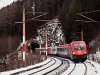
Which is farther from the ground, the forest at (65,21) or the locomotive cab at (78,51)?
the forest at (65,21)

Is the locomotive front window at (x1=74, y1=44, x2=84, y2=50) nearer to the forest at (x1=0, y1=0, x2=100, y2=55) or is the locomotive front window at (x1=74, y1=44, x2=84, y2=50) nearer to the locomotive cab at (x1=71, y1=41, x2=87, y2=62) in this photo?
the locomotive cab at (x1=71, y1=41, x2=87, y2=62)

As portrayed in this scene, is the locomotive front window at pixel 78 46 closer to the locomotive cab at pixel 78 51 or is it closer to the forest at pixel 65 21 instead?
the locomotive cab at pixel 78 51

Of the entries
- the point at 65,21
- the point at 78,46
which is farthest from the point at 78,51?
the point at 65,21

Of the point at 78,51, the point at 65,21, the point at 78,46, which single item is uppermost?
the point at 65,21

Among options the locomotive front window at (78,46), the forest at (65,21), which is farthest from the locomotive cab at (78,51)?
the forest at (65,21)

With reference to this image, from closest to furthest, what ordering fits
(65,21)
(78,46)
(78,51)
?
(78,51) < (78,46) < (65,21)

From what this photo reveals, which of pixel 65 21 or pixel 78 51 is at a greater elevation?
pixel 65 21

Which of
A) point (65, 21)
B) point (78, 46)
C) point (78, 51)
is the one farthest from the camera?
point (65, 21)

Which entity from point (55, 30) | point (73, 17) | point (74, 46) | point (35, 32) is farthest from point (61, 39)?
point (74, 46)

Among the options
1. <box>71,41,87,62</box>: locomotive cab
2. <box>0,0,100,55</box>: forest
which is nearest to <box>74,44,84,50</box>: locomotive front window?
<box>71,41,87,62</box>: locomotive cab

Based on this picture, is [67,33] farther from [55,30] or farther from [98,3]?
[55,30]

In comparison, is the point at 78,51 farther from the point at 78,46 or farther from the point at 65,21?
the point at 65,21

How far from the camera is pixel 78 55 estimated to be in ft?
141

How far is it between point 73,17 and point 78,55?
44.0 meters
